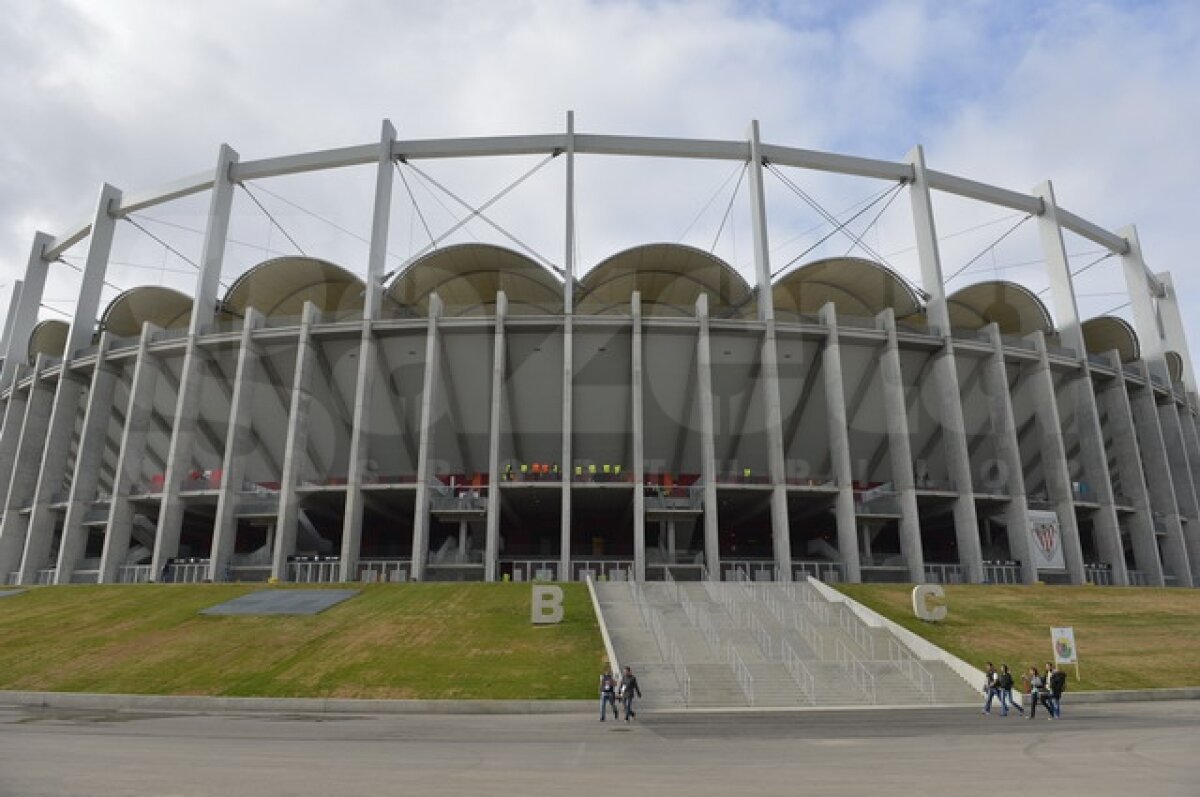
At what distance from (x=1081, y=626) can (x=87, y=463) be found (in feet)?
155

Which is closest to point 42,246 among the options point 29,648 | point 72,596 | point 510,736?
point 72,596

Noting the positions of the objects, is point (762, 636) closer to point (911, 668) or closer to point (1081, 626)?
point (911, 668)

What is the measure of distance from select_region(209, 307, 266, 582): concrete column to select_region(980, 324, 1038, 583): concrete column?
33.6 meters

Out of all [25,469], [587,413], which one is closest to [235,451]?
[25,469]

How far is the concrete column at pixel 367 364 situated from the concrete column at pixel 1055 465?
118ft

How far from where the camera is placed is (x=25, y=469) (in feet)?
146

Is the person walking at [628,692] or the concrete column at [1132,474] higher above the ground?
the concrete column at [1132,474]

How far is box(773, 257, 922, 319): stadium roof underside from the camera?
42.8m

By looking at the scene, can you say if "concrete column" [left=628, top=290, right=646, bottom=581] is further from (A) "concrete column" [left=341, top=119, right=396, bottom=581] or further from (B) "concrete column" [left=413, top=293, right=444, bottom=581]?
(A) "concrete column" [left=341, top=119, right=396, bottom=581]

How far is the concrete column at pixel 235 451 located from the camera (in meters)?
35.9

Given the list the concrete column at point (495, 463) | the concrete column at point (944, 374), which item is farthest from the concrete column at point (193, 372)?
the concrete column at point (944, 374)

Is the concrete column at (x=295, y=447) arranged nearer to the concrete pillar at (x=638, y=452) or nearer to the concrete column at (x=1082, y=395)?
the concrete pillar at (x=638, y=452)

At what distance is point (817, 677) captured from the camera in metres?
19.8

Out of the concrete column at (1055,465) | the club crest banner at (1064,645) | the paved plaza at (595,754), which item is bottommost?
the paved plaza at (595,754)
